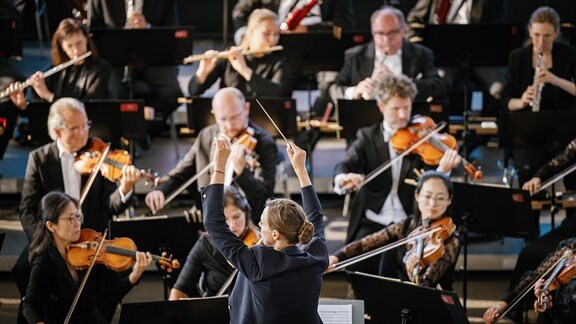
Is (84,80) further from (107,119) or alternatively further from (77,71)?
(107,119)

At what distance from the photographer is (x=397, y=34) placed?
6.72m

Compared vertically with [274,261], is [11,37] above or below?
above

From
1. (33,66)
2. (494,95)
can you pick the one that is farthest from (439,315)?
(33,66)

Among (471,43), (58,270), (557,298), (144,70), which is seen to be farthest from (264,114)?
(557,298)

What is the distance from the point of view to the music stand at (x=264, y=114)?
6.13 metres

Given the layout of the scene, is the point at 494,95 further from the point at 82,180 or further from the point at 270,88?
the point at 82,180

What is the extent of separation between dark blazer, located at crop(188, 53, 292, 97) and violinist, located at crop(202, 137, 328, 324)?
3.03 m

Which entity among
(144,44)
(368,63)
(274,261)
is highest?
(144,44)

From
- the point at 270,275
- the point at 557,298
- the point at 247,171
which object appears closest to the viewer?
the point at 270,275

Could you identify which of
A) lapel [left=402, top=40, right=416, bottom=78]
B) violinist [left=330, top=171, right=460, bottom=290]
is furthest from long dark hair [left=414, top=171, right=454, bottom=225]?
lapel [left=402, top=40, right=416, bottom=78]

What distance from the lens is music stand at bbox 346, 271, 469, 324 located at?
4312 mm

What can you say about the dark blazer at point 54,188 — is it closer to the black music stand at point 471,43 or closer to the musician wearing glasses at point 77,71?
the musician wearing glasses at point 77,71

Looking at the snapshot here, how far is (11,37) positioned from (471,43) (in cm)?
296

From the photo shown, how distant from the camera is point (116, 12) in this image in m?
7.68
